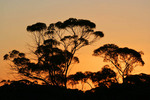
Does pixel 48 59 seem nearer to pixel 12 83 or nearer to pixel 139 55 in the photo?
pixel 12 83

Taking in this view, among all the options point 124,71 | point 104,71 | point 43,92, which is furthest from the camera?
point 104,71

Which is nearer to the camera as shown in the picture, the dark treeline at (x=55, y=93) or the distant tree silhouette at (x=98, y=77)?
the dark treeline at (x=55, y=93)

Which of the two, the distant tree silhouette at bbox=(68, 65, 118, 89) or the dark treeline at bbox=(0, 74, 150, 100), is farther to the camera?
the distant tree silhouette at bbox=(68, 65, 118, 89)

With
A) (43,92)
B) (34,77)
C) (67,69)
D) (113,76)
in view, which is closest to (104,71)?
(113,76)

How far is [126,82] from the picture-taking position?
141 feet

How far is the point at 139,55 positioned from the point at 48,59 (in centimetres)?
1705

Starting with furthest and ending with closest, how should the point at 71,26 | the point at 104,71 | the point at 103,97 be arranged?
the point at 104,71 < the point at 71,26 < the point at 103,97

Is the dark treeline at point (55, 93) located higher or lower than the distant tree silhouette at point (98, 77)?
lower

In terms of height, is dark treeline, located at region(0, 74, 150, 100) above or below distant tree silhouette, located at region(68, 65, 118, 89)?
below

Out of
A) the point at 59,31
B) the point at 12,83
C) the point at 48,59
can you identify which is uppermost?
the point at 59,31

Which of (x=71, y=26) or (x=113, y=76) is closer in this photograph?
(x=71, y=26)

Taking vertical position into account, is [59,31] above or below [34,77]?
above

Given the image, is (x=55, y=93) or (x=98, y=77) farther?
(x=98, y=77)

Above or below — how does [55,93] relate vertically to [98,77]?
below
